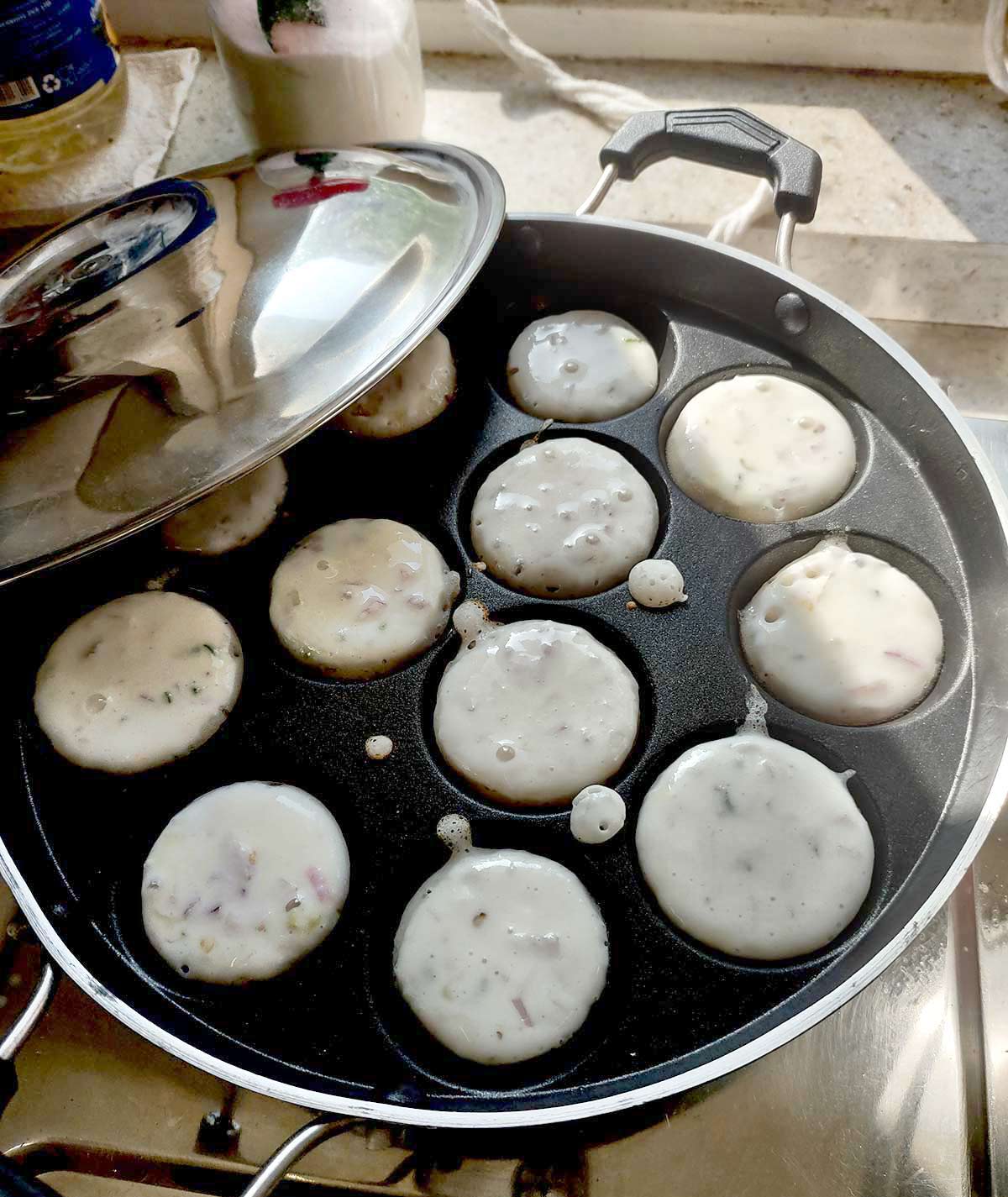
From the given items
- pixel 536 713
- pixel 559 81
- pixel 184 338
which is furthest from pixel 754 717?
pixel 559 81

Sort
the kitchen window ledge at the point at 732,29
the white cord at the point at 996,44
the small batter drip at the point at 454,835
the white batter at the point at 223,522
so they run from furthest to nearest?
the kitchen window ledge at the point at 732,29 → the white cord at the point at 996,44 → the white batter at the point at 223,522 → the small batter drip at the point at 454,835

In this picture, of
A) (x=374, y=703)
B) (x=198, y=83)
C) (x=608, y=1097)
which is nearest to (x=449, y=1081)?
(x=608, y=1097)

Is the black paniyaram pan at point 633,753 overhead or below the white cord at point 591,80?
below

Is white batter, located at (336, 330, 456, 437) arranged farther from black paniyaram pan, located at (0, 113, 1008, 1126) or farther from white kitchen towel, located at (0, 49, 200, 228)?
white kitchen towel, located at (0, 49, 200, 228)

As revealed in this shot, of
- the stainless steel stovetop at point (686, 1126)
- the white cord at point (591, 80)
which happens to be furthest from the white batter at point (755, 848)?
the white cord at point (591, 80)

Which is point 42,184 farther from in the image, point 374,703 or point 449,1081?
point 449,1081

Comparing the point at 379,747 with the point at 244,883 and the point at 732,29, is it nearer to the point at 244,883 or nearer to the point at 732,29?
the point at 244,883

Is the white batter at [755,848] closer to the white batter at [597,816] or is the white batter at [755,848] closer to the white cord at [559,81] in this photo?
the white batter at [597,816]
